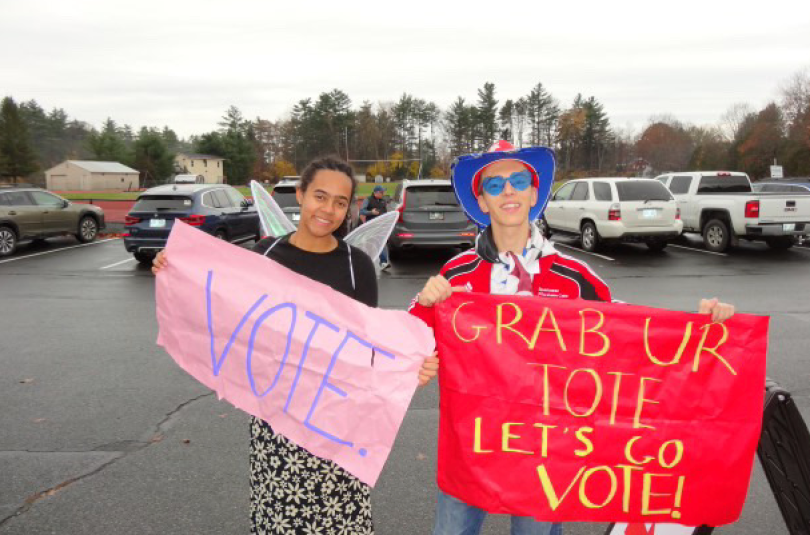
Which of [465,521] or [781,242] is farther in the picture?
[781,242]

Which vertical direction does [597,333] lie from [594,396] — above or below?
above

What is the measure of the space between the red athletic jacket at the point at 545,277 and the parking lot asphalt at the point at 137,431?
1500 mm

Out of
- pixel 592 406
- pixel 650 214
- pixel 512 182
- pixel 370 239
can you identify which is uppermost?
pixel 512 182

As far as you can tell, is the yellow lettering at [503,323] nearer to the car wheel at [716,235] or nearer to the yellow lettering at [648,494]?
the yellow lettering at [648,494]

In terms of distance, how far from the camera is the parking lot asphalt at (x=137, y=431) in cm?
324

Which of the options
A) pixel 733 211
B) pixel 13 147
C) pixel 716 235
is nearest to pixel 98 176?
pixel 13 147

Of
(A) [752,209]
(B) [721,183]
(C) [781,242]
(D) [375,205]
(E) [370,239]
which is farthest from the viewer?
(B) [721,183]

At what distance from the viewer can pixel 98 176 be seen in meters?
91.0

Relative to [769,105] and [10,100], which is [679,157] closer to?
[769,105]

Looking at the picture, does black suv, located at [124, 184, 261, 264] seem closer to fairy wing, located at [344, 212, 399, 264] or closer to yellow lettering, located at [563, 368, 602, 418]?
fairy wing, located at [344, 212, 399, 264]

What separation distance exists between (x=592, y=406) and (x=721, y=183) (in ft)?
50.7

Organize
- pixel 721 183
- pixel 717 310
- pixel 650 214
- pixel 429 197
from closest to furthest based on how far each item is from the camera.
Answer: pixel 717 310
pixel 429 197
pixel 650 214
pixel 721 183

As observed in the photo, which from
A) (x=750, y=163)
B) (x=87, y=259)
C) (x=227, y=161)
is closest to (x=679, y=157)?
(x=750, y=163)

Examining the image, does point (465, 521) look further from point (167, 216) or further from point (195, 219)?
point (167, 216)
